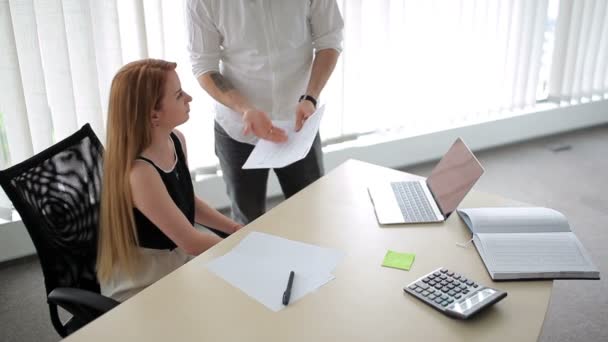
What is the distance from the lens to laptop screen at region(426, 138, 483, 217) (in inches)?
59.2

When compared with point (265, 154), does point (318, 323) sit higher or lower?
lower

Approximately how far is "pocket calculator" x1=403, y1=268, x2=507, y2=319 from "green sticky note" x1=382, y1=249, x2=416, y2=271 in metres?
0.08

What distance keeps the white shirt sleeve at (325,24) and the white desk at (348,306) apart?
80cm

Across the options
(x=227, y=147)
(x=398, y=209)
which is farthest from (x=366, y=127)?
(x=398, y=209)

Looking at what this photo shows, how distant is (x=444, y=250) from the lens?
4.63 ft

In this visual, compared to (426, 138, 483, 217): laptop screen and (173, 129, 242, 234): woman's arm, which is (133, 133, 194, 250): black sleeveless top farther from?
(426, 138, 483, 217): laptop screen

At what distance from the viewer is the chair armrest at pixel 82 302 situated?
129 cm

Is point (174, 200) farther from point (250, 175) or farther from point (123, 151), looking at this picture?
point (250, 175)

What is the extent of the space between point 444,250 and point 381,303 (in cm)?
30

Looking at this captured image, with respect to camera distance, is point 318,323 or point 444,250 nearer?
point 318,323

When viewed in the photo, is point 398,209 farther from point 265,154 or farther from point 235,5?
point 235,5

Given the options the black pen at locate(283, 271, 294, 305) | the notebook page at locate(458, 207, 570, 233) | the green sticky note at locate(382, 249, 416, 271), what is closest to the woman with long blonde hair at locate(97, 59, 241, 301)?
the black pen at locate(283, 271, 294, 305)

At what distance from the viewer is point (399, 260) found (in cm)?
137

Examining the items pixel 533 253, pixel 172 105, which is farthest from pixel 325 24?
pixel 533 253
